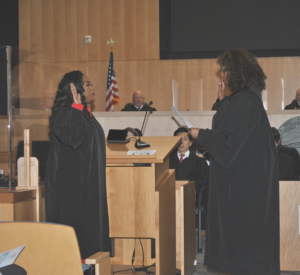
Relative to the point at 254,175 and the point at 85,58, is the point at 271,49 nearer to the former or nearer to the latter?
the point at 85,58

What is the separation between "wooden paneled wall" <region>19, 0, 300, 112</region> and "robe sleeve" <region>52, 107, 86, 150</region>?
618 centimetres

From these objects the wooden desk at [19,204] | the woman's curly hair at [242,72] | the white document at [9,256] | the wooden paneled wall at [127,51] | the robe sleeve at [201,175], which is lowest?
the robe sleeve at [201,175]

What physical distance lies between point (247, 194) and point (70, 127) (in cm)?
A: 104

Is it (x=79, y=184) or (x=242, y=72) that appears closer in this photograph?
(x=242, y=72)

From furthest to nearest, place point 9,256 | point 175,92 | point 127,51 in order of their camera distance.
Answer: point 127,51 → point 175,92 → point 9,256

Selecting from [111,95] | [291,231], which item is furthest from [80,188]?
[111,95]

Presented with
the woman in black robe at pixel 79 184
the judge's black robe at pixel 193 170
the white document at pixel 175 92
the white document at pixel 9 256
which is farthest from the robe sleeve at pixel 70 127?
the white document at pixel 175 92

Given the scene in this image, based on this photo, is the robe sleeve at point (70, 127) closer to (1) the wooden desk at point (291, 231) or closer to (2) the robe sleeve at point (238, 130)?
(2) the robe sleeve at point (238, 130)

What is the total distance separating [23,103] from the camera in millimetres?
2123

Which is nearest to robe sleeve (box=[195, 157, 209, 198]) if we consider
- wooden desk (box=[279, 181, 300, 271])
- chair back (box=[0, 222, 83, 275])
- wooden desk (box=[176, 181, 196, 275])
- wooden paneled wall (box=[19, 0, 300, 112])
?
wooden desk (box=[176, 181, 196, 275])

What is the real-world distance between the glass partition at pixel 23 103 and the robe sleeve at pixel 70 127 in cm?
A: 21

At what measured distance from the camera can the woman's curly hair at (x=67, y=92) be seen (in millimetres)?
2145

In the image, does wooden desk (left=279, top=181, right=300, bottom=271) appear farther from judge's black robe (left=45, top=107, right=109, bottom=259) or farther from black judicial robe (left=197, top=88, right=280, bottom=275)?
judge's black robe (left=45, top=107, right=109, bottom=259)

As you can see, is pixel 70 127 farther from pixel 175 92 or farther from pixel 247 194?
pixel 175 92
